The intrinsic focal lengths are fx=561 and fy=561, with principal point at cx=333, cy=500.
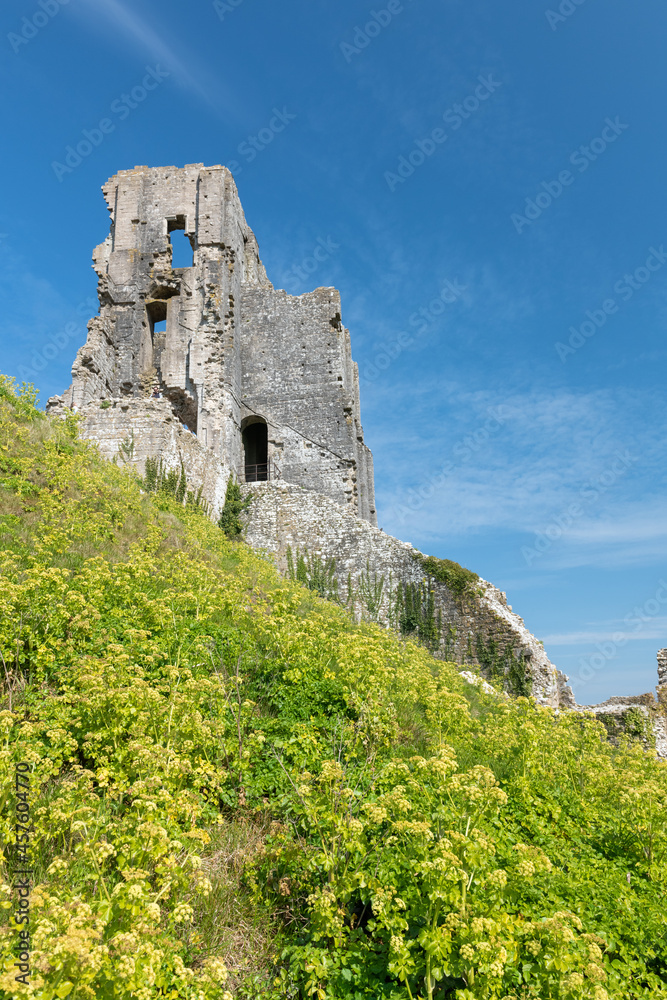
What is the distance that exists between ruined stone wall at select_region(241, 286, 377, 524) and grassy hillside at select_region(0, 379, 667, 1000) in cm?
1356

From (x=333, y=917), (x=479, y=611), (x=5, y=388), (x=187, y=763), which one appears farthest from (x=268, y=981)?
(x=479, y=611)

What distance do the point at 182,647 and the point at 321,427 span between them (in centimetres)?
1539

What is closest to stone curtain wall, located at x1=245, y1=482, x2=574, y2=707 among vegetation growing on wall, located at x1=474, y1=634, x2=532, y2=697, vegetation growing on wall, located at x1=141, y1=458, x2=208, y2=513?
vegetation growing on wall, located at x1=474, y1=634, x2=532, y2=697

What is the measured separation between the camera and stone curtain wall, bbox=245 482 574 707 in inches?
567

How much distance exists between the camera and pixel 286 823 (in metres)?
3.83

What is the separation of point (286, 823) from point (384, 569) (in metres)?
12.7

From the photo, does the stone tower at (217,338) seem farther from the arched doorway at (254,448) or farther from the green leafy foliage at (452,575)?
the green leafy foliage at (452,575)

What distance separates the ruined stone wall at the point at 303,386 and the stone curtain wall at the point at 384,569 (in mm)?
1761

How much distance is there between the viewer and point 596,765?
19.1 feet

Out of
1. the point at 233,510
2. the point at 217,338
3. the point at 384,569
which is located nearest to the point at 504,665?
the point at 384,569

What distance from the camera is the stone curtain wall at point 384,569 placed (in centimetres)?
1441

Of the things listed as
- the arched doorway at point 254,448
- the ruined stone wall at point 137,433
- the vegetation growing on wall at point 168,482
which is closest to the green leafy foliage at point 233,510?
the vegetation growing on wall at point 168,482

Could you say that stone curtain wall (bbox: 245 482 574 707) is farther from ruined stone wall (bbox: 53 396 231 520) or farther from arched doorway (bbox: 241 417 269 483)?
arched doorway (bbox: 241 417 269 483)

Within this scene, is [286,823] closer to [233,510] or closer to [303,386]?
[233,510]
